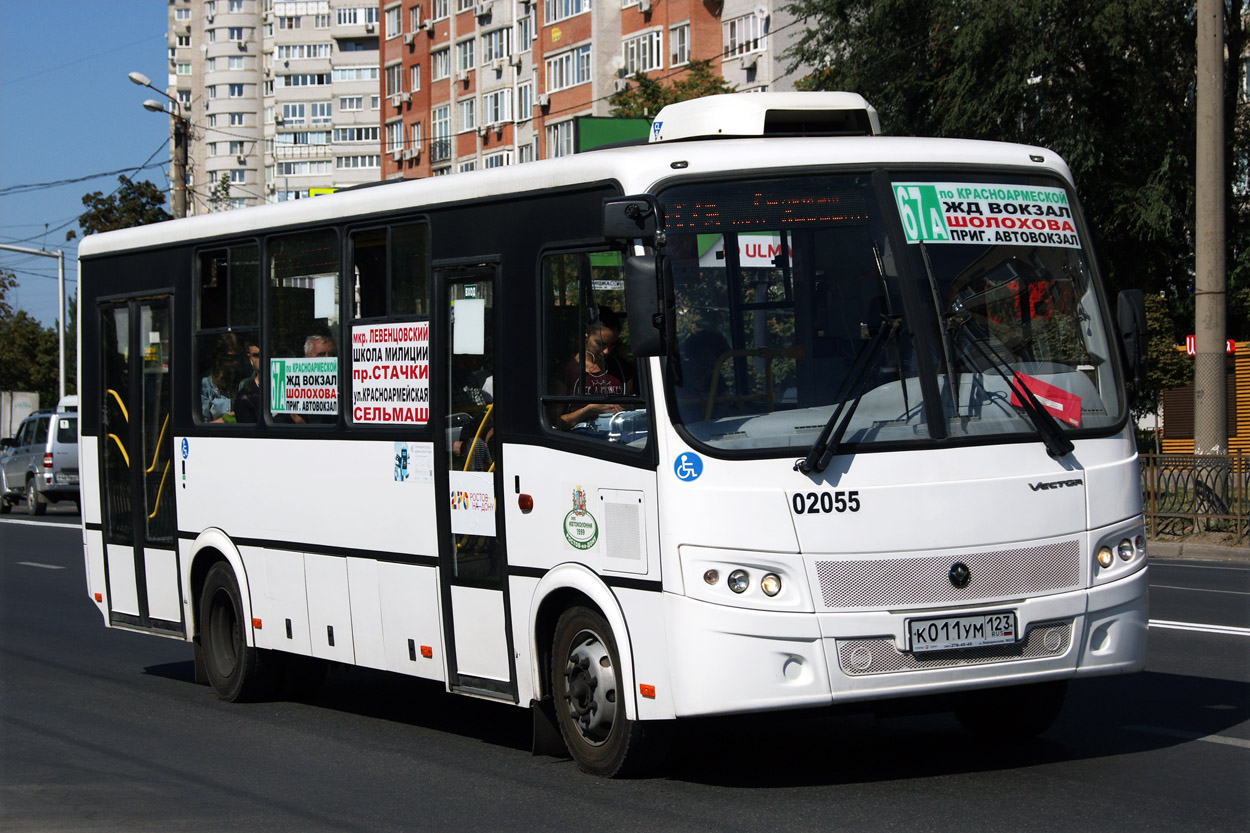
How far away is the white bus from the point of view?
23.9 ft

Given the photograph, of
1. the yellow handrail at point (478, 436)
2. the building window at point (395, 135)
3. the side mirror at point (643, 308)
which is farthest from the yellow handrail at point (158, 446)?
the building window at point (395, 135)

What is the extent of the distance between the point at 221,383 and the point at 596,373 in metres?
4.17

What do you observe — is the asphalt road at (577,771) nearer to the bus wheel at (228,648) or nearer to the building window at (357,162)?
the bus wheel at (228,648)

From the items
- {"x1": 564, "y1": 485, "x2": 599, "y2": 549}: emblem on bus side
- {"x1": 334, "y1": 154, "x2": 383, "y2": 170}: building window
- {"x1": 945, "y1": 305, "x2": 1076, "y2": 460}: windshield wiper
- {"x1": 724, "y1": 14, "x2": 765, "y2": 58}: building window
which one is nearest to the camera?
{"x1": 945, "y1": 305, "x2": 1076, "y2": 460}: windshield wiper

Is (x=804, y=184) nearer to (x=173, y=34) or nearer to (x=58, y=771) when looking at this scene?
(x=58, y=771)

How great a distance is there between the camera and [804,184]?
7750 millimetres

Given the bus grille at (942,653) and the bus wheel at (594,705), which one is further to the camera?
the bus wheel at (594,705)

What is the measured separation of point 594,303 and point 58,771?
11.9ft

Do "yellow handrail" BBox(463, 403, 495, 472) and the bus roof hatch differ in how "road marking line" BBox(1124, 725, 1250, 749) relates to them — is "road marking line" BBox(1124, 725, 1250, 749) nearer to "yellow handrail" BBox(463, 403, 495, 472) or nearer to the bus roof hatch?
the bus roof hatch

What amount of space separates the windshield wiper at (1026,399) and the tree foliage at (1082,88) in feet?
87.3

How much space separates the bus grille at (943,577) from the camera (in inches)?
286

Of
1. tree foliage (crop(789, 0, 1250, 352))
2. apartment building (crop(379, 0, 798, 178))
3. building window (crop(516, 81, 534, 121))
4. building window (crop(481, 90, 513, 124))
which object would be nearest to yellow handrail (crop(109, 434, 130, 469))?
tree foliage (crop(789, 0, 1250, 352))

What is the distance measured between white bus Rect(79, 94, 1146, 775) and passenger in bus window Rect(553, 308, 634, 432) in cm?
2

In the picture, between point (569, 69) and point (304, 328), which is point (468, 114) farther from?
point (304, 328)
